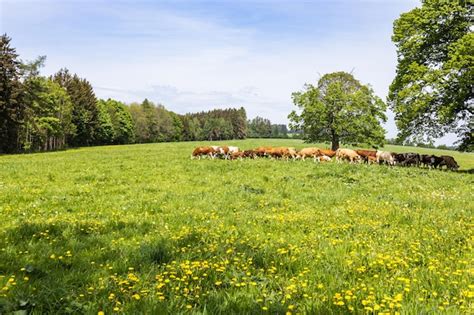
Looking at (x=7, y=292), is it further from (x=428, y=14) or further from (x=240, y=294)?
(x=428, y=14)

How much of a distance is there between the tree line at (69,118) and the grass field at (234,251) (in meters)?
52.2

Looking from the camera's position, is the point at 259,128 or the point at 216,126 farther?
the point at 259,128

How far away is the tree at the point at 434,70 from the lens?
1045 inches

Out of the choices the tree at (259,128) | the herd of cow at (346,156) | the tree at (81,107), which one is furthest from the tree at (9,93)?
the tree at (259,128)

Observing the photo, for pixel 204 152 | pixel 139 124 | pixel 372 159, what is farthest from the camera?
pixel 139 124

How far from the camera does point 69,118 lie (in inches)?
3100

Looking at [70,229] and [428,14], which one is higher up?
[428,14]

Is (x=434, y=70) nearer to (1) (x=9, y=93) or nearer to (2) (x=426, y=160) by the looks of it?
(2) (x=426, y=160)

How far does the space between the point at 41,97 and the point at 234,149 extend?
49.7m

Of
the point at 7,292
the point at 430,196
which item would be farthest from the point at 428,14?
the point at 7,292

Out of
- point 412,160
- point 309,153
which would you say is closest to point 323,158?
point 309,153

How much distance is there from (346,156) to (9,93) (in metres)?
54.2

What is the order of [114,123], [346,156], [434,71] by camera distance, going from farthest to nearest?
[114,123] → [346,156] → [434,71]

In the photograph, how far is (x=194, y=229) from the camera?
8984 mm
